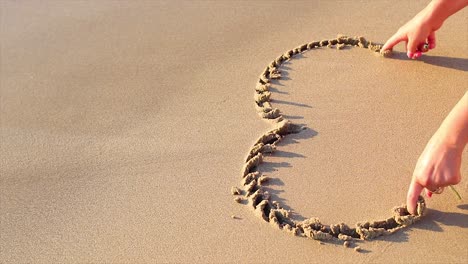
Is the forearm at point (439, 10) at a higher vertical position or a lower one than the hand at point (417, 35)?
higher

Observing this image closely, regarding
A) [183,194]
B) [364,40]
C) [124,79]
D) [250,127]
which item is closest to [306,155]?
[250,127]

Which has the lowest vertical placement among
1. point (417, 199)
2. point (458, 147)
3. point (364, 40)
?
point (417, 199)

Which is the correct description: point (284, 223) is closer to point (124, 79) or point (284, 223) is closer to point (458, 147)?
point (458, 147)

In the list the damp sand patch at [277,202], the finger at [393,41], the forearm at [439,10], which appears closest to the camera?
the damp sand patch at [277,202]

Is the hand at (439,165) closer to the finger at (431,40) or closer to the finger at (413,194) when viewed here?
the finger at (413,194)

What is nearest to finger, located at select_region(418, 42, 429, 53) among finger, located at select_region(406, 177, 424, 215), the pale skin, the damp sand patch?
the damp sand patch

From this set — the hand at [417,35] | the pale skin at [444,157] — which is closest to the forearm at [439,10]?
the hand at [417,35]

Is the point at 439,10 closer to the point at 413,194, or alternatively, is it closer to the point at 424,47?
the point at 424,47

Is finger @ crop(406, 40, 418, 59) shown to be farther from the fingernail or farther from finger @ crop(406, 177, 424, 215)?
finger @ crop(406, 177, 424, 215)
